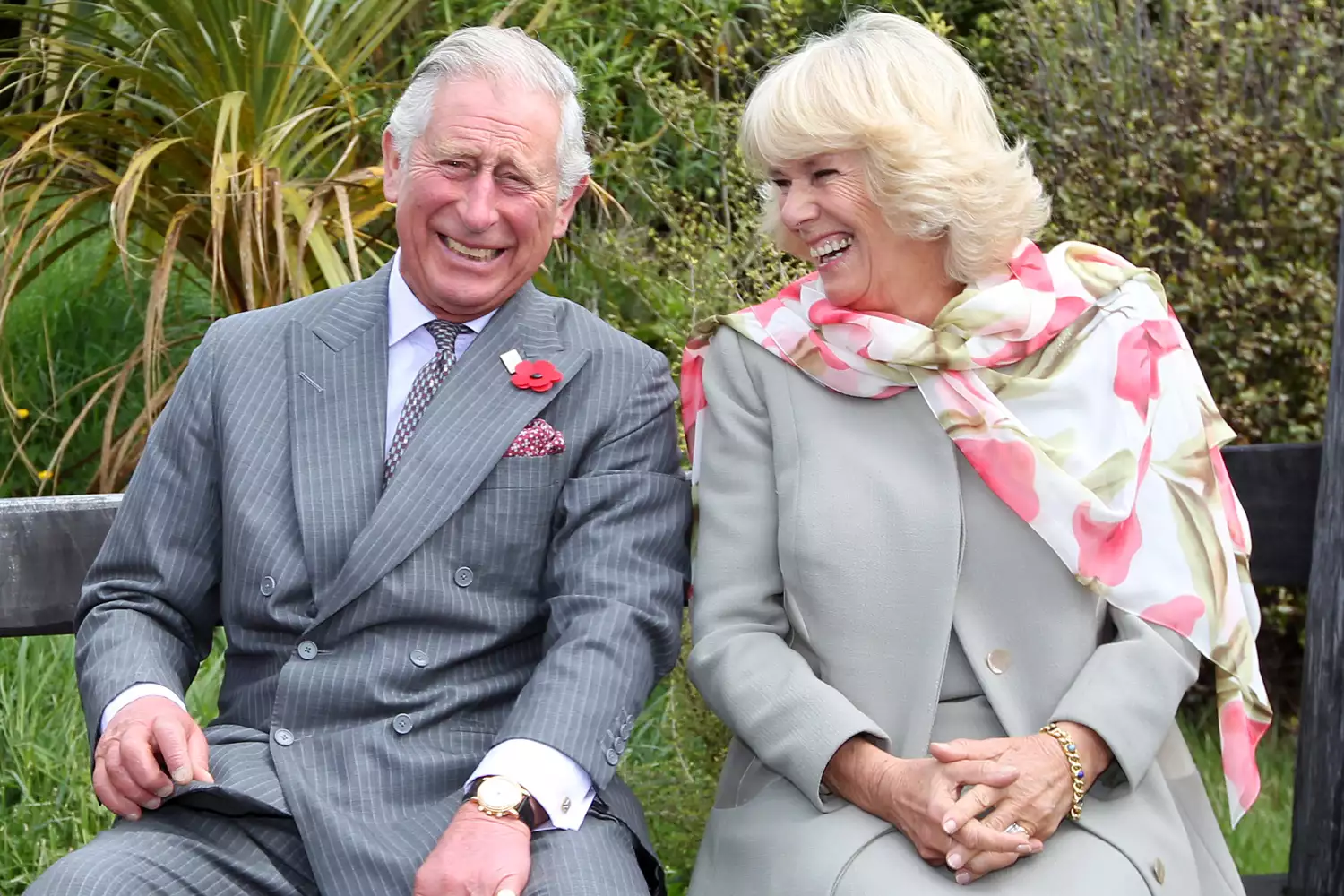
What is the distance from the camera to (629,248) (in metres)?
4.35

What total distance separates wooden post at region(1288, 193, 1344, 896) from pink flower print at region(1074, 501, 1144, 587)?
0.88 meters

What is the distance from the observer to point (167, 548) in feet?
8.82

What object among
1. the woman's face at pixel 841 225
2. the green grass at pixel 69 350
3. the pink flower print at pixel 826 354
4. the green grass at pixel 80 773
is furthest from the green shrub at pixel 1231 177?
the green grass at pixel 69 350

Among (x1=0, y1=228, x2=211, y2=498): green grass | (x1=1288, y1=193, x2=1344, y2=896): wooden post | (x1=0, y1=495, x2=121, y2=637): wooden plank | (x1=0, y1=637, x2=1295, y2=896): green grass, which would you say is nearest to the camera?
(x1=0, y1=495, x2=121, y2=637): wooden plank

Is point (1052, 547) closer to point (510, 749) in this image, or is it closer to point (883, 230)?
point (883, 230)

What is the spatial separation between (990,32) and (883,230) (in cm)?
396

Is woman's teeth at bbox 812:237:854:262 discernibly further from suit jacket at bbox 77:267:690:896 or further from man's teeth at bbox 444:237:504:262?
man's teeth at bbox 444:237:504:262

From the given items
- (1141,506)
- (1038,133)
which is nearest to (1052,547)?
(1141,506)

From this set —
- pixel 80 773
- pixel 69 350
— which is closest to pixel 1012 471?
pixel 80 773

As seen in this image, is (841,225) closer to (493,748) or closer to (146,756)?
(493,748)

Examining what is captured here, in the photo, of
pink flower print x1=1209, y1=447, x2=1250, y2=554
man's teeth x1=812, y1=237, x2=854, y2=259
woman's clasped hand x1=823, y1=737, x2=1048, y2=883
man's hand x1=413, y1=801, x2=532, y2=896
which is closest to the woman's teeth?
man's teeth x1=812, y1=237, x2=854, y2=259

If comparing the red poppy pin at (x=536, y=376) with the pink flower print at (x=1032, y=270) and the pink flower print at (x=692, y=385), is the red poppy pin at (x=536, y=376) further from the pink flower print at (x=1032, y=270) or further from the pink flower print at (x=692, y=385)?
the pink flower print at (x=1032, y=270)

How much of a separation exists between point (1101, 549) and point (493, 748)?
1013mm

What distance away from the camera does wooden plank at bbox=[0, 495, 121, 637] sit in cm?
304
